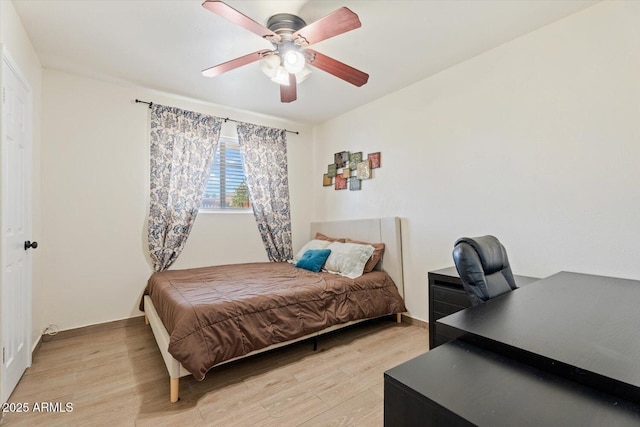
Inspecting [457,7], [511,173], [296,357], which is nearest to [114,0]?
[457,7]

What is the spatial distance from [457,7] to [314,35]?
3.31 ft

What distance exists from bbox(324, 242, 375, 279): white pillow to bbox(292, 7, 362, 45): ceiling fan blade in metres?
2.05

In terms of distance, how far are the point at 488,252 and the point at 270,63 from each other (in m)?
1.90

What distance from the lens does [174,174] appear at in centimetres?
331

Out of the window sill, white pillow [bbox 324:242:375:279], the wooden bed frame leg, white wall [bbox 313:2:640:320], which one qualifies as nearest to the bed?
the wooden bed frame leg

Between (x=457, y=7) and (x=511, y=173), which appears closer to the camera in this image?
(x=457, y=7)

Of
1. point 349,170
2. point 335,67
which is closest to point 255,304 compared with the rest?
point 335,67

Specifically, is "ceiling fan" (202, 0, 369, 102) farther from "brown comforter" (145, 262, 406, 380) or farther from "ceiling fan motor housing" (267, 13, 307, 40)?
"brown comforter" (145, 262, 406, 380)

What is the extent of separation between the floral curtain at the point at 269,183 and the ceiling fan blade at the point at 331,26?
214 centimetres

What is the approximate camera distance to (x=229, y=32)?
2.17m

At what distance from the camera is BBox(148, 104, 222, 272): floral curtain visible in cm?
319

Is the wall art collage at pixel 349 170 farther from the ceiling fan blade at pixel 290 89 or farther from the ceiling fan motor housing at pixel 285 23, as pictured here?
the ceiling fan motor housing at pixel 285 23

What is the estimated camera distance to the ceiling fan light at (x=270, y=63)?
2.07 m

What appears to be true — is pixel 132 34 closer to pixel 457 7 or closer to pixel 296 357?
pixel 457 7
